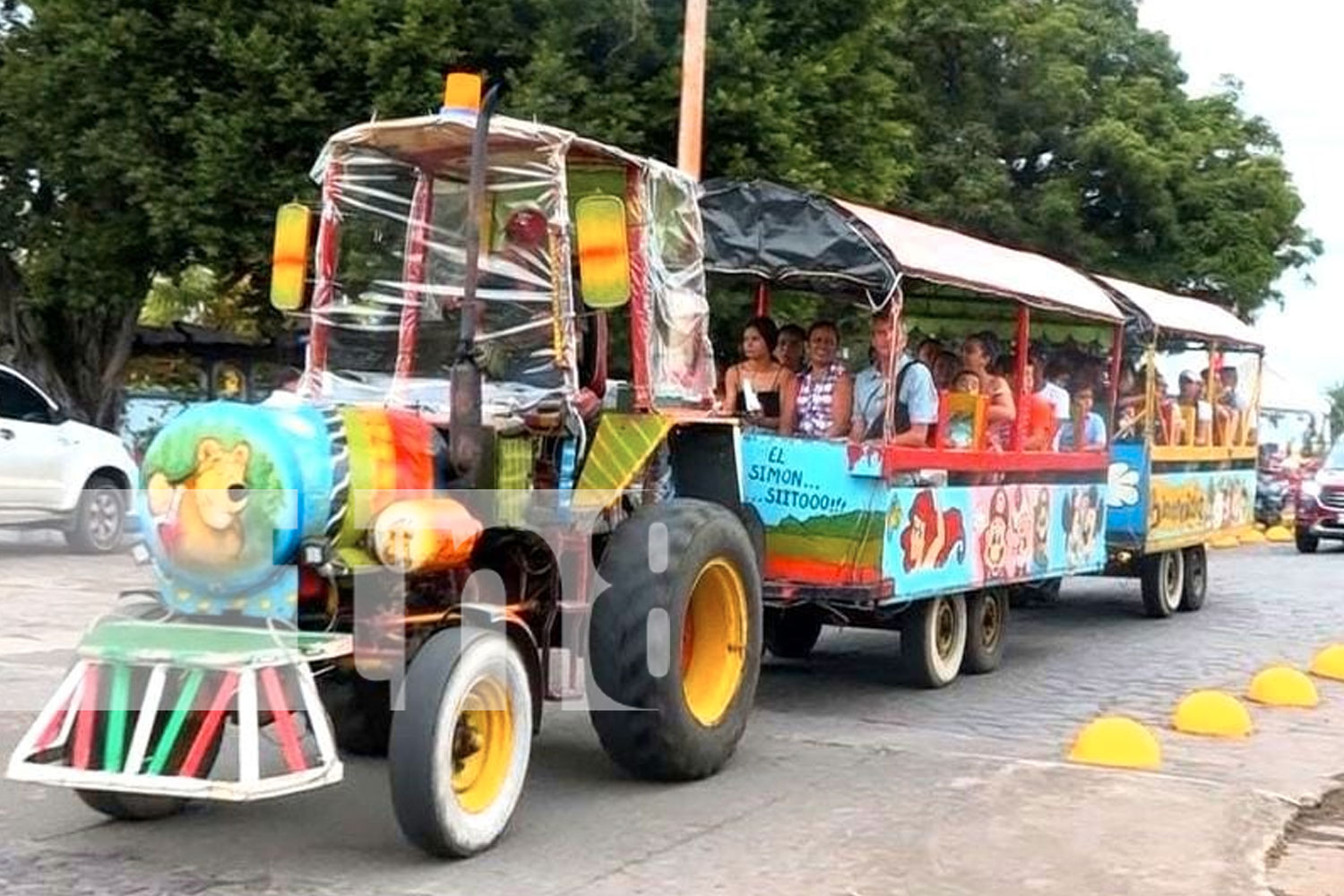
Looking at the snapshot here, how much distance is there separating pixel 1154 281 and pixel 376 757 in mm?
23973

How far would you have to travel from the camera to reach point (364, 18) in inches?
679

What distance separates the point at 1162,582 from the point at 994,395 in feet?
16.2

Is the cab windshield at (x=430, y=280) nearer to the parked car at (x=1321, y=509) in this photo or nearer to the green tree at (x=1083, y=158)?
the green tree at (x=1083, y=158)

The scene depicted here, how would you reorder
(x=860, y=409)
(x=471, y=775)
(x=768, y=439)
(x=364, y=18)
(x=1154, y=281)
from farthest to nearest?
(x=1154, y=281)
(x=364, y=18)
(x=860, y=409)
(x=768, y=439)
(x=471, y=775)

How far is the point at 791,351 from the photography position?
11297mm

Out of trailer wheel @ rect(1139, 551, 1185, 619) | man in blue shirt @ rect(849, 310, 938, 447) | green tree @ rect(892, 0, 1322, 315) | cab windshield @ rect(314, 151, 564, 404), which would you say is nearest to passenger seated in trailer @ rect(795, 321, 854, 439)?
man in blue shirt @ rect(849, 310, 938, 447)

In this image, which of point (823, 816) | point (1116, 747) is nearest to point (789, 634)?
point (1116, 747)

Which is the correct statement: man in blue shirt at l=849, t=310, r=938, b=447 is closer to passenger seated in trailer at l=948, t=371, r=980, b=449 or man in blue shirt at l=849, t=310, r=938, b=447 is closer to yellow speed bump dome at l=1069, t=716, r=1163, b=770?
passenger seated in trailer at l=948, t=371, r=980, b=449

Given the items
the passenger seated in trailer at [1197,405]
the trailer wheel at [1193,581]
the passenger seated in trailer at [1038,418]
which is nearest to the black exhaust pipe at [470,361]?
the passenger seated in trailer at [1038,418]

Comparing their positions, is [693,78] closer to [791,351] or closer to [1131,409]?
[1131,409]

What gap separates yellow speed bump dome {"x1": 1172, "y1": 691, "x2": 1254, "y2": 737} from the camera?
10.1 metres

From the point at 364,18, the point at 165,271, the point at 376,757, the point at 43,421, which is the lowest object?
the point at 376,757

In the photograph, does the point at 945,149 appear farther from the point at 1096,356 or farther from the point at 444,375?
the point at 444,375

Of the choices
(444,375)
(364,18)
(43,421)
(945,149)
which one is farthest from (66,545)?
(945,149)
